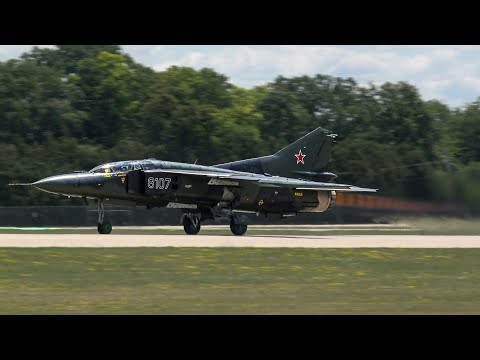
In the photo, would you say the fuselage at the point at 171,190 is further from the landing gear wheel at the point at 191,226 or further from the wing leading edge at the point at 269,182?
the landing gear wheel at the point at 191,226

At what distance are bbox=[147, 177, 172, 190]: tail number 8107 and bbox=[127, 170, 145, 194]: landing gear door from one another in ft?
0.94

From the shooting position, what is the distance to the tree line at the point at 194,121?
59.6 m

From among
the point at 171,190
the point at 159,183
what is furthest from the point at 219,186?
the point at 159,183

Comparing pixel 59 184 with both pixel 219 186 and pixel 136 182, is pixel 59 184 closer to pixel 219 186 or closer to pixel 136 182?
pixel 136 182

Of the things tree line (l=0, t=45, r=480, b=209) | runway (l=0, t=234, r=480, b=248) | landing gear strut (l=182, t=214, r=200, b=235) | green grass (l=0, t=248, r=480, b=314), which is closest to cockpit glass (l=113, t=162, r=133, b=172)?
runway (l=0, t=234, r=480, b=248)

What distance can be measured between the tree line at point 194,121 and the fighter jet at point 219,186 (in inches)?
429

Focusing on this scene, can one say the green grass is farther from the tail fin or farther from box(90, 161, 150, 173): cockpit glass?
the tail fin

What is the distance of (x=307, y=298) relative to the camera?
59.6 feet

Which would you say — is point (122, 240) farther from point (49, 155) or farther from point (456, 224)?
point (49, 155)

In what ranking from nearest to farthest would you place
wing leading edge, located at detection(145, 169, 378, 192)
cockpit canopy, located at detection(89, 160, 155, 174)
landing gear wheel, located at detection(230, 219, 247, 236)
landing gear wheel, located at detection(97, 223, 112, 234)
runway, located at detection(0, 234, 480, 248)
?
1. runway, located at detection(0, 234, 480, 248)
2. cockpit canopy, located at detection(89, 160, 155, 174)
3. landing gear wheel, located at detection(97, 223, 112, 234)
4. wing leading edge, located at detection(145, 169, 378, 192)
5. landing gear wheel, located at detection(230, 219, 247, 236)

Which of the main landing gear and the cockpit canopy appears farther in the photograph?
the main landing gear

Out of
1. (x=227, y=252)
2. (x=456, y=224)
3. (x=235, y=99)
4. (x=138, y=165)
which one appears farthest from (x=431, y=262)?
(x=235, y=99)

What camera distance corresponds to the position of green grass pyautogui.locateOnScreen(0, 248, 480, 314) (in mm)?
16977

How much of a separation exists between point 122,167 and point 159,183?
153 cm
